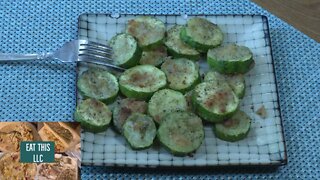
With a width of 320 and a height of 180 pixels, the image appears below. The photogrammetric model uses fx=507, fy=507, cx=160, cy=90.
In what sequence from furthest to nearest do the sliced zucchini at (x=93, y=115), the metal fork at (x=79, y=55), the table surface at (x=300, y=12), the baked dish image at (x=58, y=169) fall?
the table surface at (x=300, y=12)
the metal fork at (x=79, y=55)
the sliced zucchini at (x=93, y=115)
the baked dish image at (x=58, y=169)

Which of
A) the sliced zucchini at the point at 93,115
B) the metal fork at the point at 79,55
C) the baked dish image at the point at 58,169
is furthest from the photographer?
the metal fork at the point at 79,55

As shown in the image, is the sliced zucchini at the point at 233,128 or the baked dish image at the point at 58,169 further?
the sliced zucchini at the point at 233,128

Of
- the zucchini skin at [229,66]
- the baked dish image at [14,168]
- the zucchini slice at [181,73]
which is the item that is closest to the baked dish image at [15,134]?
the baked dish image at [14,168]

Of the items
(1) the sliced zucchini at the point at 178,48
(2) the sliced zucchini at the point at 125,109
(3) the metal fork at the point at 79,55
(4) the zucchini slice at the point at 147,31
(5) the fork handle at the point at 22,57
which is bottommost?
(2) the sliced zucchini at the point at 125,109

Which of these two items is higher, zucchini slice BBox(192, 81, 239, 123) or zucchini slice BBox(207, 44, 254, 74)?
zucchini slice BBox(207, 44, 254, 74)

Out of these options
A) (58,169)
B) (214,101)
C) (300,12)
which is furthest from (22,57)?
(300,12)

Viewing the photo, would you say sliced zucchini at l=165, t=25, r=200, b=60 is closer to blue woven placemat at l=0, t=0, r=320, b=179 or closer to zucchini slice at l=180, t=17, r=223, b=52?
zucchini slice at l=180, t=17, r=223, b=52

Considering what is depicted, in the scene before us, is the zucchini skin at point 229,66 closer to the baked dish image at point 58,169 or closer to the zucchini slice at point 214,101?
the zucchini slice at point 214,101

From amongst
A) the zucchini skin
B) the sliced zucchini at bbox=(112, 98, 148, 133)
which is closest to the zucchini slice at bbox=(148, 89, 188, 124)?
the sliced zucchini at bbox=(112, 98, 148, 133)
